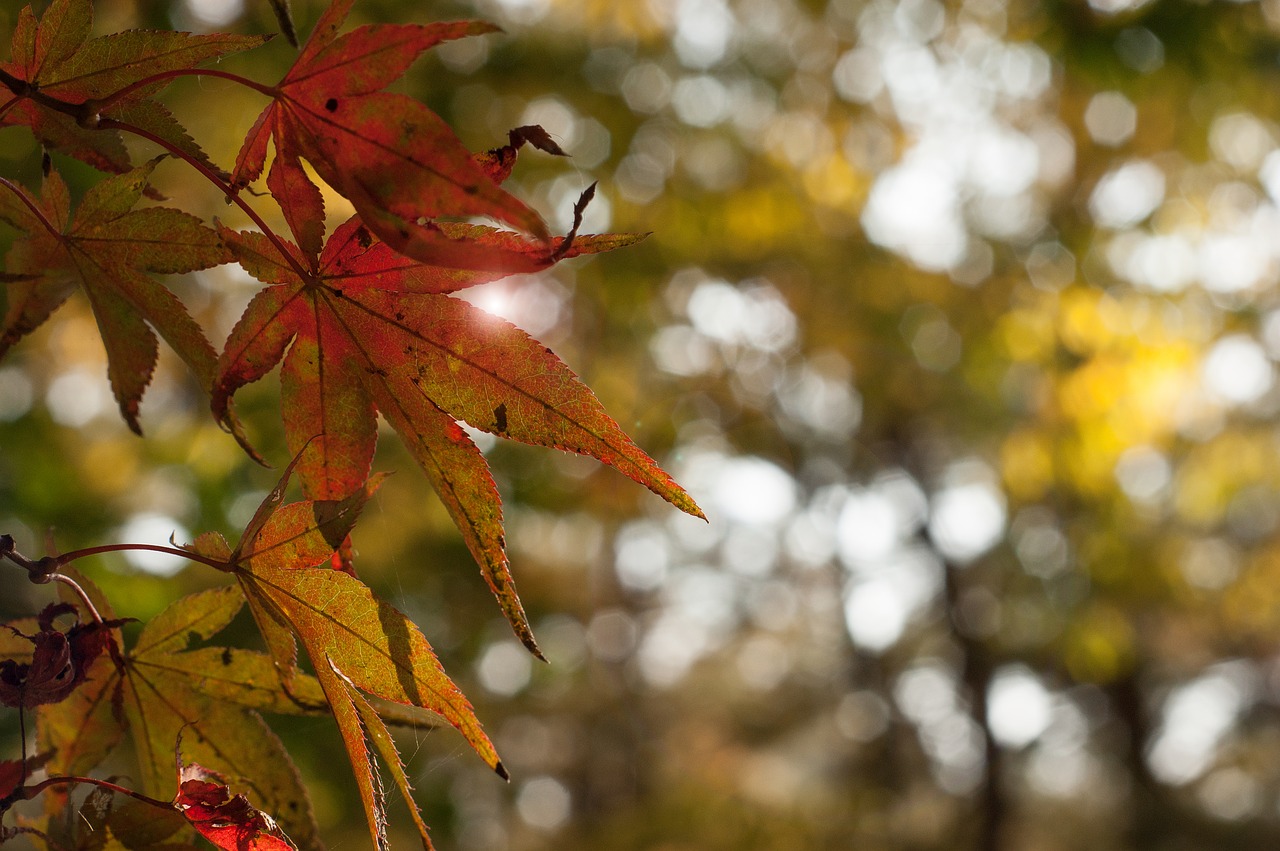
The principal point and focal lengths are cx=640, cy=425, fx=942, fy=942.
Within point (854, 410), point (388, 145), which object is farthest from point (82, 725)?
point (854, 410)

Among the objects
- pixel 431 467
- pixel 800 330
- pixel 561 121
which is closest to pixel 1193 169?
pixel 800 330

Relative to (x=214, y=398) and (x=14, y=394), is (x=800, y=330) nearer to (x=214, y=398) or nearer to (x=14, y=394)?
(x=14, y=394)

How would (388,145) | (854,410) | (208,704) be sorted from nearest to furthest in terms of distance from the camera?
1. (388,145)
2. (208,704)
3. (854,410)

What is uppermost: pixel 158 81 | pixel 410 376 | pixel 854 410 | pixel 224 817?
pixel 854 410

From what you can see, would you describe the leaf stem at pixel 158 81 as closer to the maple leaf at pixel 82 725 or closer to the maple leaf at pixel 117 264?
the maple leaf at pixel 117 264

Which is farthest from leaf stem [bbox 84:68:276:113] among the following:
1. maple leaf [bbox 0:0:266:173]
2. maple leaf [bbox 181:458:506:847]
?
maple leaf [bbox 181:458:506:847]

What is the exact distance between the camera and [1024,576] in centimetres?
384

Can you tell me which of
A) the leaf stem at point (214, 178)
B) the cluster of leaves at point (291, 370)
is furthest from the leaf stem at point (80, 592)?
the leaf stem at point (214, 178)

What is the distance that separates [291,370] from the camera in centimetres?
36

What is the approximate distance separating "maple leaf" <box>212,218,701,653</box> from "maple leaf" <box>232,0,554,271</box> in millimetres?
34

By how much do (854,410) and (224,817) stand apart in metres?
4.04

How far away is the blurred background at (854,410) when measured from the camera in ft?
6.13

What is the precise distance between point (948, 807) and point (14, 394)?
453 cm

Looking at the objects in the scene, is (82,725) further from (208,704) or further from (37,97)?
(37,97)
